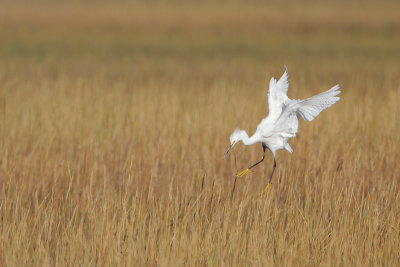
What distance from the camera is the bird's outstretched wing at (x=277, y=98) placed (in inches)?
125

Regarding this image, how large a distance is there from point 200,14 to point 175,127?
2275cm

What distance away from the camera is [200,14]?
94.7 ft

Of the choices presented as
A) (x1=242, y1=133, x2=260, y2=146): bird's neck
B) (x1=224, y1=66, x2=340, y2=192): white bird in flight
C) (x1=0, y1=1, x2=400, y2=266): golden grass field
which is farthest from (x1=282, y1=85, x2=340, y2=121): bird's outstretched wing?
(x1=0, y1=1, x2=400, y2=266): golden grass field

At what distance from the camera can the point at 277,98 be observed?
10.9ft

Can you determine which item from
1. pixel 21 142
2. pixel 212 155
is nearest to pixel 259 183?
pixel 212 155

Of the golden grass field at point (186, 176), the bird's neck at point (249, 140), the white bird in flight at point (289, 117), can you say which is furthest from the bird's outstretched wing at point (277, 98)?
the golden grass field at point (186, 176)

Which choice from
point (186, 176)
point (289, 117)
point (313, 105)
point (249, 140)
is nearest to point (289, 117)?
point (289, 117)

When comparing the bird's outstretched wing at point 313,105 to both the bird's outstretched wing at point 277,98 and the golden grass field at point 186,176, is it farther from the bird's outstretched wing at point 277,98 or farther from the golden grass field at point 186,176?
the golden grass field at point 186,176

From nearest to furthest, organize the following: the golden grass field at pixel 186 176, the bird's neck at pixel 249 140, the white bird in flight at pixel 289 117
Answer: the bird's neck at pixel 249 140 → the white bird in flight at pixel 289 117 → the golden grass field at pixel 186 176

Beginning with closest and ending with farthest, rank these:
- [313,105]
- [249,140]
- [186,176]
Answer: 1. [249,140]
2. [313,105]
3. [186,176]

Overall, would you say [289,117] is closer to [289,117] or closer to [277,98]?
[289,117]

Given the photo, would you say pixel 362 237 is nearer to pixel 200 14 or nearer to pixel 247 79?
pixel 247 79

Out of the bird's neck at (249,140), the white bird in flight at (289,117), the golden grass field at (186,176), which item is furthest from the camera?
the golden grass field at (186,176)

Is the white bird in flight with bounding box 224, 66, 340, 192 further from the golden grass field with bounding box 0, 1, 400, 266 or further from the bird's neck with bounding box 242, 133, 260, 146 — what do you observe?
the golden grass field with bounding box 0, 1, 400, 266
